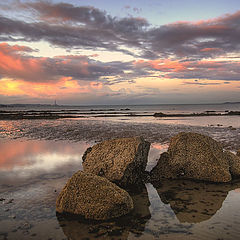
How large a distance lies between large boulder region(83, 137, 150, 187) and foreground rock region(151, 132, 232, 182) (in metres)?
1.06

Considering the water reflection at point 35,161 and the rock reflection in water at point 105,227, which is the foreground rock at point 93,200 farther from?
the water reflection at point 35,161

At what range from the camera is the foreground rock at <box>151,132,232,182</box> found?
28.9ft

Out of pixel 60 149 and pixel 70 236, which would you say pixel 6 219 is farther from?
pixel 60 149

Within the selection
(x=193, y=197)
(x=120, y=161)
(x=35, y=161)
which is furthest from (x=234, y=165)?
(x=35, y=161)

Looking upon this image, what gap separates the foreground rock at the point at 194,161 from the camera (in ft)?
28.9

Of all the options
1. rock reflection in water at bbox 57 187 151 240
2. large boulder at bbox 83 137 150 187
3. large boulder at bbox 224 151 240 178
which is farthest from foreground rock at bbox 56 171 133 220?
large boulder at bbox 224 151 240 178

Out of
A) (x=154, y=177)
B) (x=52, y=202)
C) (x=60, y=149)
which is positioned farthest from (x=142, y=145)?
(x=60, y=149)

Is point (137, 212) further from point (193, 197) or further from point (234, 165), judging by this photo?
point (234, 165)

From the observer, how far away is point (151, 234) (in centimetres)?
519

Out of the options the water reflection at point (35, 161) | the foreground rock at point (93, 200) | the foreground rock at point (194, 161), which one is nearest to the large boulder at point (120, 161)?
the foreground rock at point (194, 161)

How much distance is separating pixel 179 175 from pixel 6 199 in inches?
234

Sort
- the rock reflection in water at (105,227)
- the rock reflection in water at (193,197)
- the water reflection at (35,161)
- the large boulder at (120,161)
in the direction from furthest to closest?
1. the water reflection at (35,161)
2. the large boulder at (120,161)
3. the rock reflection in water at (193,197)
4. the rock reflection in water at (105,227)

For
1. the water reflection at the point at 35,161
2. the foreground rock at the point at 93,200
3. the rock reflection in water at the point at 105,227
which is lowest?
the rock reflection in water at the point at 105,227

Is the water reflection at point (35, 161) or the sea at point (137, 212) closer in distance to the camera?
the sea at point (137, 212)
